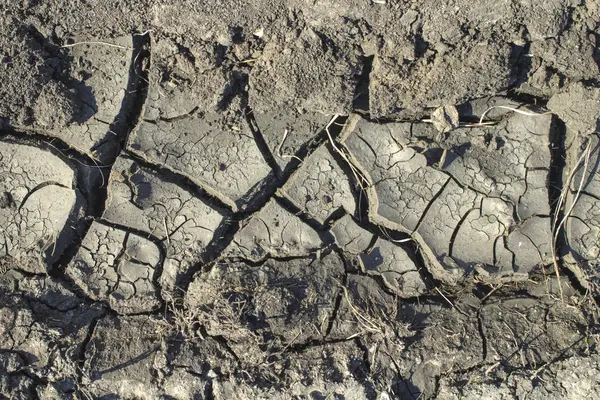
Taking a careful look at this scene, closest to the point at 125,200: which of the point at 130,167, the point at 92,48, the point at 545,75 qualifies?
the point at 130,167

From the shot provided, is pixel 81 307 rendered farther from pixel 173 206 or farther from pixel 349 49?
pixel 349 49

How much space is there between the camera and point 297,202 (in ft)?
11.2

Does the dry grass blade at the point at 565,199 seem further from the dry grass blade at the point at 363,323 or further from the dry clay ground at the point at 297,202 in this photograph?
the dry grass blade at the point at 363,323

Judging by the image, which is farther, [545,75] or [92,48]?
[92,48]

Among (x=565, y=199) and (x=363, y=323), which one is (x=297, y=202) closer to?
(x=363, y=323)

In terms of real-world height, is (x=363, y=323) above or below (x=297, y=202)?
below

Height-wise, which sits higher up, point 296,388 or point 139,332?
point 139,332

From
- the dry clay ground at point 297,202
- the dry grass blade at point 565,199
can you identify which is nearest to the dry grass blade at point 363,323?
the dry clay ground at point 297,202

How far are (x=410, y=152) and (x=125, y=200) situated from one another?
6.01 ft

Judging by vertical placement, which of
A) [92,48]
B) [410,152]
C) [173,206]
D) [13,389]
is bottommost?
[13,389]

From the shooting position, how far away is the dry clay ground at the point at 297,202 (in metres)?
3.28

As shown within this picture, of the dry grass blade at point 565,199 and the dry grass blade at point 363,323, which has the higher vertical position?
the dry grass blade at point 565,199

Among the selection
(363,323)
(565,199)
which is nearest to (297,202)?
(363,323)

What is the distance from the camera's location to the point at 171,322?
3408 millimetres
